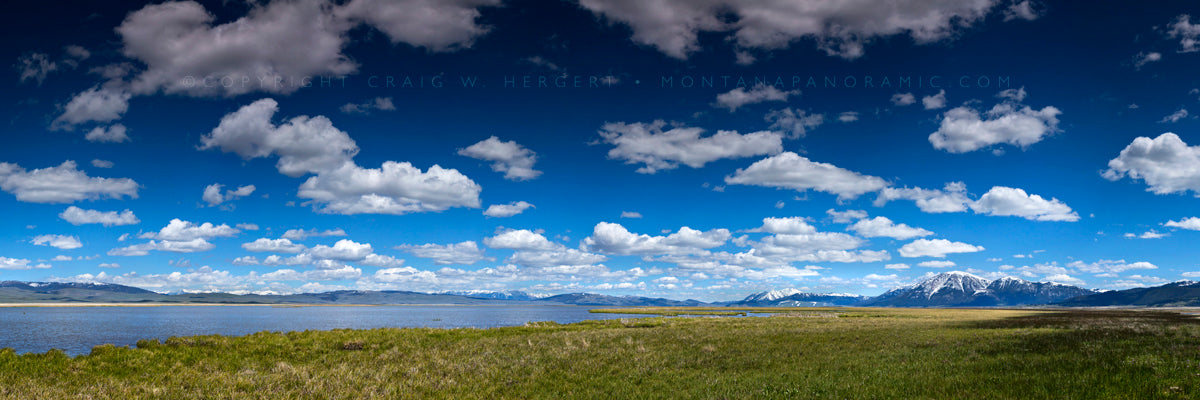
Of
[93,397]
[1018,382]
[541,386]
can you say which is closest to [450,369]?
[541,386]

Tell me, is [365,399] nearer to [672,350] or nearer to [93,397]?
[93,397]

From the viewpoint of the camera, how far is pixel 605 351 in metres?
31.5

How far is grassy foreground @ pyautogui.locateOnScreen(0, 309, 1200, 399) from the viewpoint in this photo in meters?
18.6

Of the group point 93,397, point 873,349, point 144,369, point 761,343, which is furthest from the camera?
point 761,343

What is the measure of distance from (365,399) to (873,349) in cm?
2497

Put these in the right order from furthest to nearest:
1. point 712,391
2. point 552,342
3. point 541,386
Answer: point 552,342
point 541,386
point 712,391

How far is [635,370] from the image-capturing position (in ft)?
80.1

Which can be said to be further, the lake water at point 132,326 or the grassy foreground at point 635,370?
the lake water at point 132,326

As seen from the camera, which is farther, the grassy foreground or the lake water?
the lake water

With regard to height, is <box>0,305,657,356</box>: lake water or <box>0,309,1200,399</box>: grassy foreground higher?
<box>0,309,1200,399</box>: grassy foreground

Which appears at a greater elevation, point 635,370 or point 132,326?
point 635,370

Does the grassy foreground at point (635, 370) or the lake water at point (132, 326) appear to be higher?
the grassy foreground at point (635, 370)

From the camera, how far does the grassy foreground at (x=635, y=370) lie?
18.6m

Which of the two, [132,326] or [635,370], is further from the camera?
[132,326]
